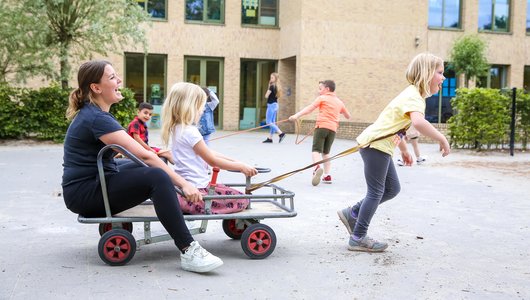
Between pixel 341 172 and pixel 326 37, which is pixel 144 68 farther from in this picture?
pixel 341 172

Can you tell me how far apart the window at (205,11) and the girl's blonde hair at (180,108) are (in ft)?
69.3

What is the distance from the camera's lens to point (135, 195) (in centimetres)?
463

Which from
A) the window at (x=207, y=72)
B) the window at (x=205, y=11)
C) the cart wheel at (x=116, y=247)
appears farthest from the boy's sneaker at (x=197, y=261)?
the window at (x=205, y=11)

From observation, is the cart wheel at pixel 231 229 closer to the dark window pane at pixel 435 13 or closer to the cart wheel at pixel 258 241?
the cart wheel at pixel 258 241

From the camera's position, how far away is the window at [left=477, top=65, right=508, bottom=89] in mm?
28281

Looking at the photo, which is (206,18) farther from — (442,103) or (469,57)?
(442,103)

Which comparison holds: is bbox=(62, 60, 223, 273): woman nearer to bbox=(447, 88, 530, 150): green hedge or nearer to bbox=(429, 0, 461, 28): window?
bbox=(447, 88, 530, 150): green hedge

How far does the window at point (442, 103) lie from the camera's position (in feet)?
90.8

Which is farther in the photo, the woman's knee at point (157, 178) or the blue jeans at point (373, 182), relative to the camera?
the blue jeans at point (373, 182)

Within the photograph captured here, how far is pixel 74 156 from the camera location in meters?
4.70

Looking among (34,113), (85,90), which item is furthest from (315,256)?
(34,113)

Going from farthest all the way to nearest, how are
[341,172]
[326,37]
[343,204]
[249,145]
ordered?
[326,37]
[249,145]
[341,172]
[343,204]

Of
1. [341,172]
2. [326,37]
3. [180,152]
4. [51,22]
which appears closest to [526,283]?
[180,152]

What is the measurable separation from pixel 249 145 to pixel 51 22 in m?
6.12
